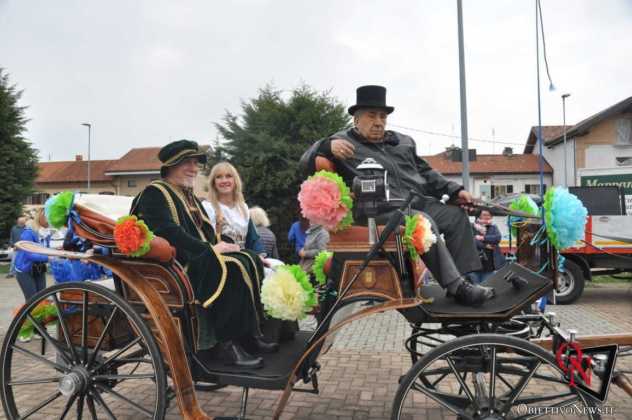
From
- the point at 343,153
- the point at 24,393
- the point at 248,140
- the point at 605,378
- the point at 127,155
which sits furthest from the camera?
the point at 127,155

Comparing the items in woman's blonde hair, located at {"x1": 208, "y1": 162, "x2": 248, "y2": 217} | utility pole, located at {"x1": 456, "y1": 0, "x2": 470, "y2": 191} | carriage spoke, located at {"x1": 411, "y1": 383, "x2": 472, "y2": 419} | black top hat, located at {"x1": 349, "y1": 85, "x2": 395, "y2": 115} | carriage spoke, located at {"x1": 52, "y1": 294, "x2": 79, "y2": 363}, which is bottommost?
carriage spoke, located at {"x1": 411, "y1": 383, "x2": 472, "y2": 419}

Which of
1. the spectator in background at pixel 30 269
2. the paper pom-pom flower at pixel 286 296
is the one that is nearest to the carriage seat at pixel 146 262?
the paper pom-pom flower at pixel 286 296

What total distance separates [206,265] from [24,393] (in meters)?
2.38

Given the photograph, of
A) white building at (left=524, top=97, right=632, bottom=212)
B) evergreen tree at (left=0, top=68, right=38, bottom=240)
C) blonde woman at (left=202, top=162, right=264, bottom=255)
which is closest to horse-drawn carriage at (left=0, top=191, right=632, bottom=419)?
blonde woman at (left=202, top=162, right=264, bottom=255)

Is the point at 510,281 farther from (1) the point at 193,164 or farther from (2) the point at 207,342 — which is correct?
(1) the point at 193,164

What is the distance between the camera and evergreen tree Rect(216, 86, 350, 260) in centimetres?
1309

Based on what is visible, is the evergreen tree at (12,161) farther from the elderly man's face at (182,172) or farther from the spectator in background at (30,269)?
the elderly man's face at (182,172)

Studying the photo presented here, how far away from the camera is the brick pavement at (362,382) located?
144 inches

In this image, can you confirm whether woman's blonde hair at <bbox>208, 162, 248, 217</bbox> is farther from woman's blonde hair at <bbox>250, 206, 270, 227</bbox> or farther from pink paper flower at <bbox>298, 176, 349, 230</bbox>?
pink paper flower at <bbox>298, 176, 349, 230</bbox>

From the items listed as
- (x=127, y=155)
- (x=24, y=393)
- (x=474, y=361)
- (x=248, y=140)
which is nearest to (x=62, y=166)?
(x=127, y=155)

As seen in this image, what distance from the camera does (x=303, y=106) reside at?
1370cm

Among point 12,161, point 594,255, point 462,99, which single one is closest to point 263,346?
point 594,255

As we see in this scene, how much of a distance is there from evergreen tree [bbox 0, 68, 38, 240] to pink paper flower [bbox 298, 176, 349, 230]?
19.7 meters

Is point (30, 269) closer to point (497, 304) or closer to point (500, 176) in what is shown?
point (497, 304)
